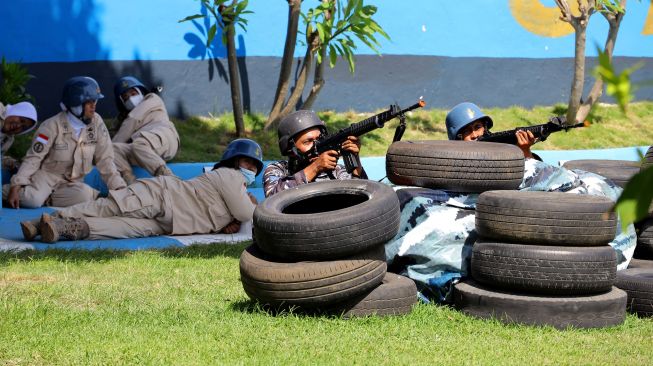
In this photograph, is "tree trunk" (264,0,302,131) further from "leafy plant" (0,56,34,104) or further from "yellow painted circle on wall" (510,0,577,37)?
"yellow painted circle on wall" (510,0,577,37)

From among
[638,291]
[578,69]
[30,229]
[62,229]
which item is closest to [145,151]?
[62,229]

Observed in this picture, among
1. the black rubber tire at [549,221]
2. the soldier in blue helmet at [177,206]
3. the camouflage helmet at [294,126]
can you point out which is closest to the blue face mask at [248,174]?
the soldier in blue helmet at [177,206]

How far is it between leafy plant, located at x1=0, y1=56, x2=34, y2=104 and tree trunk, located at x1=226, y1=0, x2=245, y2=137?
2.58 meters

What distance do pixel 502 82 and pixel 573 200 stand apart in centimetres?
1052

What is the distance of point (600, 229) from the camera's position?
→ 204 inches

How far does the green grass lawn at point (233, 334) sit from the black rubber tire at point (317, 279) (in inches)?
5.2

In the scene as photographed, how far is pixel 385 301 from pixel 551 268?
93cm

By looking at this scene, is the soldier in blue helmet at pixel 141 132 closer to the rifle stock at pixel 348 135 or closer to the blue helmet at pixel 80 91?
the blue helmet at pixel 80 91

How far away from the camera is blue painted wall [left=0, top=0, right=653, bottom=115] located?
11.8 m

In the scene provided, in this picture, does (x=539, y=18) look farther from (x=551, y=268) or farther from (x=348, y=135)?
(x=551, y=268)

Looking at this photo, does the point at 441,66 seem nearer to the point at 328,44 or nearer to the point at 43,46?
the point at 328,44

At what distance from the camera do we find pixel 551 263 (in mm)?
5055

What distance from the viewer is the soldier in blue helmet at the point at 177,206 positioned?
343 inches

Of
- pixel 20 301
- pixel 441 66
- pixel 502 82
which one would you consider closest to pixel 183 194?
pixel 20 301
